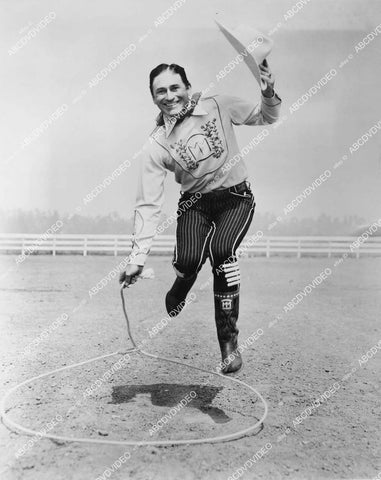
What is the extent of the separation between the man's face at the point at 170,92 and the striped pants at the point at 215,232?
1.36 ft

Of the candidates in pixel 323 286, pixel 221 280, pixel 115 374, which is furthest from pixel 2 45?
pixel 323 286

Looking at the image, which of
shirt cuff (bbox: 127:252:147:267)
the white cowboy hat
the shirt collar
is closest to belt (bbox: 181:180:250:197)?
the shirt collar

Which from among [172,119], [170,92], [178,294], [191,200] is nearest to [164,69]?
[170,92]

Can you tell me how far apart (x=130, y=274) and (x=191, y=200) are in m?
0.48

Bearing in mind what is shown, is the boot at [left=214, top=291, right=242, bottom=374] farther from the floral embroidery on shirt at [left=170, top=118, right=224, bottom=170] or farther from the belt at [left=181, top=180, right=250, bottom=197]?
the floral embroidery on shirt at [left=170, top=118, right=224, bottom=170]

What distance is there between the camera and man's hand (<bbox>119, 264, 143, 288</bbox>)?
2484 millimetres

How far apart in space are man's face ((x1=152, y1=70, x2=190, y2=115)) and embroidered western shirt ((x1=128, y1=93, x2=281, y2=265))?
6cm

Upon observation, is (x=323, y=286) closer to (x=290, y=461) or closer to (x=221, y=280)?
(x=221, y=280)

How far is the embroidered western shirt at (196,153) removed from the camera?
2604 millimetres

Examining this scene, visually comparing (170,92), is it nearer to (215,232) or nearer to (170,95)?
(170,95)

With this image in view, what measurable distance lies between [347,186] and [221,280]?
4.54 feet

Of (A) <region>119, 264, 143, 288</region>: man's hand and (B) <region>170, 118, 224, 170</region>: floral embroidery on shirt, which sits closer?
(A) <region>119, 264, 143, 288</region>: man's hand

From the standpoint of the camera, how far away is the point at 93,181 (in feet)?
11.5

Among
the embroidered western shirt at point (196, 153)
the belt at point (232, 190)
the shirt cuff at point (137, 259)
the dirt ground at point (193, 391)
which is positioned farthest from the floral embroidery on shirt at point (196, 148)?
the dirt ground at point (193, 391)
